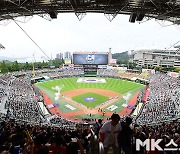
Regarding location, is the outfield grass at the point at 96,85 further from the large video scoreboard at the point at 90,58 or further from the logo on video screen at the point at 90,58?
the logo on video screen at the point at 90,58

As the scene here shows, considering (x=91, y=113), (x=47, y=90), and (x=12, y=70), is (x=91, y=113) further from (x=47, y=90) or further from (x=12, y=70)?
(x=12, y=70)

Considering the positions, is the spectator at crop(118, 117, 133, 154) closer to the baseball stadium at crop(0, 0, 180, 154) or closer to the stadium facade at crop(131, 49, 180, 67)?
the baseball stadium at crop(0, 0, 180, 154)

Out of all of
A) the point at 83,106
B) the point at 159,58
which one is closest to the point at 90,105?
the point at 83,106

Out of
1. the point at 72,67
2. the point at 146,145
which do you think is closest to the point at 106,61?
the point at 72,67

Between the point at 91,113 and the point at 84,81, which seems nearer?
the point at 91,113

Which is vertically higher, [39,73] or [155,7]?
[155,7]
